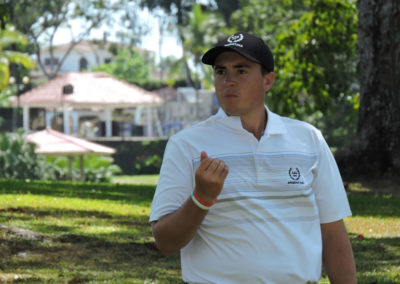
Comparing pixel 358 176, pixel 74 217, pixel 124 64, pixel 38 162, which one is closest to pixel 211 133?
pixel 74 217

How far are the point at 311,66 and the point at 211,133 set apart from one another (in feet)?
52.1

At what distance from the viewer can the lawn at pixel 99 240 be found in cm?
607

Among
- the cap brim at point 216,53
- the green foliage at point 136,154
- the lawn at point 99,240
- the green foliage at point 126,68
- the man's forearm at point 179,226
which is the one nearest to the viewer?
the man's forearm at point 179,226

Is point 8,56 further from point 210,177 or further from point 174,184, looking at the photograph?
point 210,177

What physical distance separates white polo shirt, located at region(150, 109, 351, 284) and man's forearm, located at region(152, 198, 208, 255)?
58 millimetres

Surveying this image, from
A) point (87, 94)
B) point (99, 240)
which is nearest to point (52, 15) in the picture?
point (87, 94)

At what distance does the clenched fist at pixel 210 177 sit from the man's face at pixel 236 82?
1.36 feet

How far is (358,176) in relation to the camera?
564 inches

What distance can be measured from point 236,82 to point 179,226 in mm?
595

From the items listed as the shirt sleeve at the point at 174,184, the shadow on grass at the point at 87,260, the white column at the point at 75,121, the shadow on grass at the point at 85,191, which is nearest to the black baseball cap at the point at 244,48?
the shirt sleeve at the point at 174,184

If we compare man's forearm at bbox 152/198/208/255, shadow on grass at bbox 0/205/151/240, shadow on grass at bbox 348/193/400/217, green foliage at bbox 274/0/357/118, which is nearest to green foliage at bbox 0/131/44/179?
green foliage at bbox 274/0/357/118

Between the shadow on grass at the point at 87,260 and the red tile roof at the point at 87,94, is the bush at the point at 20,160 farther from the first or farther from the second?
the red tile roof at the point at 87,94

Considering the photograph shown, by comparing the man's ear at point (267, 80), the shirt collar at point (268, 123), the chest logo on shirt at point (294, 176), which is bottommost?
the chest logo on shirt at point (294, 176)

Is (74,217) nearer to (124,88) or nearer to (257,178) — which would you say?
(257,178)
